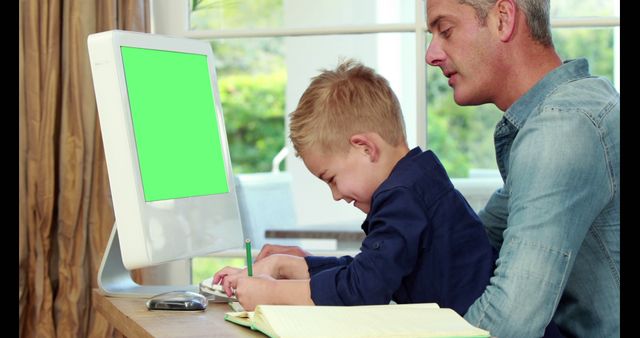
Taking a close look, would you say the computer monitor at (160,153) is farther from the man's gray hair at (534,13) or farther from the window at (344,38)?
the window at (344,38)

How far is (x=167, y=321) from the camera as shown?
1443 millimetres

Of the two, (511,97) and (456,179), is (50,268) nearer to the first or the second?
(456,179)

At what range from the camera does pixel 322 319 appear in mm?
1229

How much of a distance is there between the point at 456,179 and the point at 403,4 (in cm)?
54

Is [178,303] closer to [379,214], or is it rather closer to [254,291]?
[254,291]

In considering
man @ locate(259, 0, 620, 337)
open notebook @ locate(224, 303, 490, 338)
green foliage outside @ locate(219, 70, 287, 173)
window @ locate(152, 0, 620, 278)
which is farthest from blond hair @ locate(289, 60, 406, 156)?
green foliage outside @ locate(219, 70, 287, 173)

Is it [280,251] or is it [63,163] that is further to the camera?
[63,163]

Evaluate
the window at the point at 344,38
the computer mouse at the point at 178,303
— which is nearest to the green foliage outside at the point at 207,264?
the window at the point at 344,38

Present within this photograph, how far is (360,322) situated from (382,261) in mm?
207

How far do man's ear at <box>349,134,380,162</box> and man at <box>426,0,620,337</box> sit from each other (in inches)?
6.4

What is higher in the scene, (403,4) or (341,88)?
(403,4)

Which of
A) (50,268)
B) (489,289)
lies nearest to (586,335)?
(489,289)

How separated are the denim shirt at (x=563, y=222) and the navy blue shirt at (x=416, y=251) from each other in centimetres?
13

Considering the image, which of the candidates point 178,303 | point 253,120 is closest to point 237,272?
point 178,303
